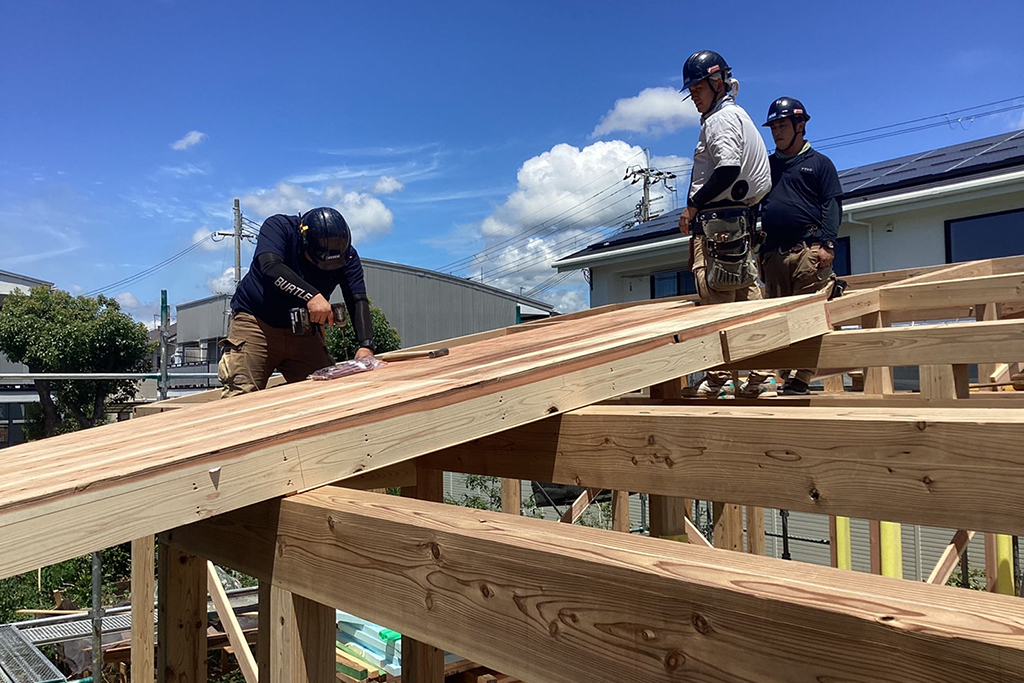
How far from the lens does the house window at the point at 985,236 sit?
920 cm

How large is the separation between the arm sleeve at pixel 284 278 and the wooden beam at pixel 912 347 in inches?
99.9

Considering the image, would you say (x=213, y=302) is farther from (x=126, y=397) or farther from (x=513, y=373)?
(x=513, y=373)

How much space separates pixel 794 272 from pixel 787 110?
1161 mm

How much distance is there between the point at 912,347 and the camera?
3.23 m

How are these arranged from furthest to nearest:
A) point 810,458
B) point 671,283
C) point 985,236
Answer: point 671,283, point 985,236, point 810,458

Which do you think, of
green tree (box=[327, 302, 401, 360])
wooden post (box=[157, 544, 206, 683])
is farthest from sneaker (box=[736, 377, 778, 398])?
green tree (box=[327, 302, 401, 360])

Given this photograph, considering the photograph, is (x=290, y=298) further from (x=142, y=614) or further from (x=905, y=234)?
(x=905, y=234)

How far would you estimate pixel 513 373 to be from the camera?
2260 mm

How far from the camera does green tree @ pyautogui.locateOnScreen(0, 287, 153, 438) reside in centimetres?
2159

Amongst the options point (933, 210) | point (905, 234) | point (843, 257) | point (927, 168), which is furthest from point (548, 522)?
point (927, 168)

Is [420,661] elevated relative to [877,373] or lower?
lower

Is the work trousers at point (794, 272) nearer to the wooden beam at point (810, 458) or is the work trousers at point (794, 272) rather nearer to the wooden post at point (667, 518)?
the wooden post at point (667, 518)

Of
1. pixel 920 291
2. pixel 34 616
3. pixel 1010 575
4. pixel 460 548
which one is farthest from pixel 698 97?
pixel 34 616

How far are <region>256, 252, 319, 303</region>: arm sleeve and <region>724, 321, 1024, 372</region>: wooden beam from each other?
8.33ft
